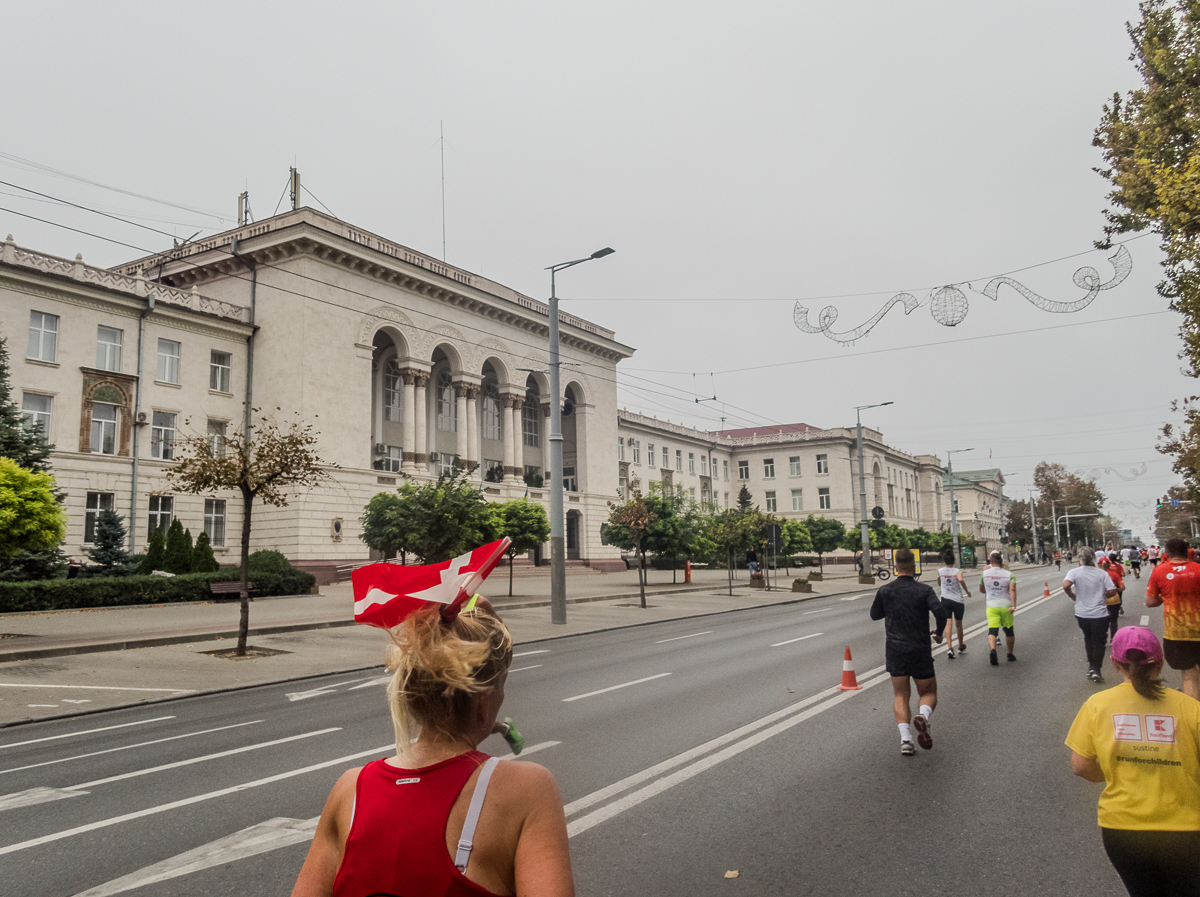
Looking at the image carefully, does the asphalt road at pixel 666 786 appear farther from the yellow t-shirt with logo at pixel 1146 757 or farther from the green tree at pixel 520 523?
the green tree at pixel 520 523

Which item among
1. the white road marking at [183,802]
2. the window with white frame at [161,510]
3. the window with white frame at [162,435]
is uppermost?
the window with white frame at [162,435]

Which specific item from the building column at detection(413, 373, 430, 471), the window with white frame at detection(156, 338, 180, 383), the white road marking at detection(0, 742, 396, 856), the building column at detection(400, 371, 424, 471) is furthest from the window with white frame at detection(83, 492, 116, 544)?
the white road marking at detection(0, 742, 396, 856)

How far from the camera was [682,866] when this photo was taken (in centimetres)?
472

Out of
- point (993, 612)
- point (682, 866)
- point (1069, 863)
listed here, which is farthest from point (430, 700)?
point (993, 612)

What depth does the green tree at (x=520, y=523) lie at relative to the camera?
3309 cm

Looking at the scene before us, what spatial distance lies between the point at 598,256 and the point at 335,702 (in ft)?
51.5

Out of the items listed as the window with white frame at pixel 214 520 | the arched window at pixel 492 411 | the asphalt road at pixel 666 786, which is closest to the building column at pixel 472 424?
the arched window at pixel 492 411

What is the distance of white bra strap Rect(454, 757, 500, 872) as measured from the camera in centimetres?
171

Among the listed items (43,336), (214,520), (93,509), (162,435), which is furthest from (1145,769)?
(214,520)

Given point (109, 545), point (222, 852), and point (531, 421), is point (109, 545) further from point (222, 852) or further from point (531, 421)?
point (222, 852)

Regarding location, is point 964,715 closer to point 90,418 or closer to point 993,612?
point 993,612

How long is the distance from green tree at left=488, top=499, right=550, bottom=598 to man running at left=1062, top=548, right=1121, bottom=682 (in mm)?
23333

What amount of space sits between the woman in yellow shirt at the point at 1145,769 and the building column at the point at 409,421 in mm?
41726

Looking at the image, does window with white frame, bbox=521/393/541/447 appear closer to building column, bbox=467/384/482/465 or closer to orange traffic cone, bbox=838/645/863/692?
building column, bbox=467/384/482/465
